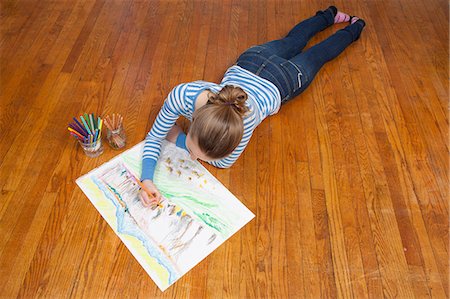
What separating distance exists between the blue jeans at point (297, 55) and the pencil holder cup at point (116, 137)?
0.47 m

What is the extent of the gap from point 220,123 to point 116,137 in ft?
1.58

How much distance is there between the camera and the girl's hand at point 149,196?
44.1 inches

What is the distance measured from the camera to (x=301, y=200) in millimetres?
1194

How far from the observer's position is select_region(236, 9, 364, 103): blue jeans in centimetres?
130

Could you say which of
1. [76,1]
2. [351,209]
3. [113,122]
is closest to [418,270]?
[351,209]

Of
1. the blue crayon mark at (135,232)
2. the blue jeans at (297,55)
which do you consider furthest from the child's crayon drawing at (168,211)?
the blue jeans at (297,55)

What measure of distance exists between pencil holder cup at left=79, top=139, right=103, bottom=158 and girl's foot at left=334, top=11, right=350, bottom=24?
1.21 m

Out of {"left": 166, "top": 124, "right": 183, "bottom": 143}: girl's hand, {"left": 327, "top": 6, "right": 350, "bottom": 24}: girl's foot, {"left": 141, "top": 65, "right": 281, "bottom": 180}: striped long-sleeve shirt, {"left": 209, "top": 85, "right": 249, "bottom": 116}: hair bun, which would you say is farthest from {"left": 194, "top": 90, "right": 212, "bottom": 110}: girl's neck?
{"left": 327, "top": 6, "right": 350, "bottom": 24}: girl's foot

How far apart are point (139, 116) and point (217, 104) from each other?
0.54m

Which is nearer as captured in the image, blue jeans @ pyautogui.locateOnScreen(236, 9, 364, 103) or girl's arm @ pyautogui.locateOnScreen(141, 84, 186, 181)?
girl's arm @ pyautogui.locateOnScreen(141, 84, 186, 181)

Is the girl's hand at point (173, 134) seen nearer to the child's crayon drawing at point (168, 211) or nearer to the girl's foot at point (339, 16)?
the child's crayon drawing at point (168, 211)

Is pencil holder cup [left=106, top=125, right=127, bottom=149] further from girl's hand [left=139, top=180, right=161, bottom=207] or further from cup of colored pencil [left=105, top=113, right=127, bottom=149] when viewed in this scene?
girl's hand [left=139, top=180, right=161, bottom=207]

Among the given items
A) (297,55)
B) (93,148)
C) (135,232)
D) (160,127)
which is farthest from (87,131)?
(297,55)

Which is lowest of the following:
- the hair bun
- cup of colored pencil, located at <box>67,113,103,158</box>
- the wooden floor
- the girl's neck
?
the wooden floor
